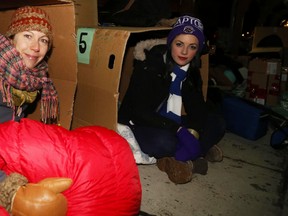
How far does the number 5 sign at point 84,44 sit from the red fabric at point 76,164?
27.6 inches

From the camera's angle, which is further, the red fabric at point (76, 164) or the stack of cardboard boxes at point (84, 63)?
the stack of cardboard boxes at point (84, 63)

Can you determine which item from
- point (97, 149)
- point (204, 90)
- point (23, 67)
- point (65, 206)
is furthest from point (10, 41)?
point (204, 90)

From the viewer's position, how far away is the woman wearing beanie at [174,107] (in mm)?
1668

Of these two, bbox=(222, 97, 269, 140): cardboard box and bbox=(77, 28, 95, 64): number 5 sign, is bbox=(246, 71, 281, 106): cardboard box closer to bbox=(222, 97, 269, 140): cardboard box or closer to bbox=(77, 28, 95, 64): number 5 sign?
bbox=(222, 97, 269, 140): cardboard box

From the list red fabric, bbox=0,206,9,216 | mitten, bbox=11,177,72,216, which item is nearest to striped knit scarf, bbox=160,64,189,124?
mitten, bbox=11,177,72,216

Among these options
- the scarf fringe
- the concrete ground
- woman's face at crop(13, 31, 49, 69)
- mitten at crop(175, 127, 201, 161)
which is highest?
woman's face at crop(13, 31, 49, 69)

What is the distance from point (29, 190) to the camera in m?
0.83

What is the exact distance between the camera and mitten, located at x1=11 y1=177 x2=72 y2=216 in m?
0.80

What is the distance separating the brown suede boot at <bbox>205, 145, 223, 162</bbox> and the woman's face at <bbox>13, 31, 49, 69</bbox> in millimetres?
1272

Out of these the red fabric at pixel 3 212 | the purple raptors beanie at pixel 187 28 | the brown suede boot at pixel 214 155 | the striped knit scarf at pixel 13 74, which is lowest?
the brown suede boot at pixel 214 155

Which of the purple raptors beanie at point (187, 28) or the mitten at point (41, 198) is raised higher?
the purple raptors beanie at point (187, 28)

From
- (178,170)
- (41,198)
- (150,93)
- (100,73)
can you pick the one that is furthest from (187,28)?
(41,198)

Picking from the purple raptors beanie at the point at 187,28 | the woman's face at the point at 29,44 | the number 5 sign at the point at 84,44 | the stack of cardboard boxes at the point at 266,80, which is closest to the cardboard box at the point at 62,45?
the number 5 sign at the point at 84,44

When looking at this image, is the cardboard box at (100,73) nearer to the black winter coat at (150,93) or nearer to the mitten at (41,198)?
the black winter coat at (150,93)
